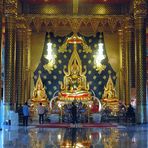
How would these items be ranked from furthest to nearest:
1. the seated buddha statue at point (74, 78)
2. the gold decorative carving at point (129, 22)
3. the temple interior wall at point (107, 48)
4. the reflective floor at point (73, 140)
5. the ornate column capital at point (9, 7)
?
the temple interior wall at point (107, 48) < the seated buddha statue at point (74, 78) < the gold decorative carving at point (129, 22) < the ornate column capital at point (9, 7) < the reflective floor at point (73, 140)

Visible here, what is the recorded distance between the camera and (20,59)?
927 inches

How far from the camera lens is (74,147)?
8930 millimetres

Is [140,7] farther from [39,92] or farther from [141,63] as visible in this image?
[39,92]

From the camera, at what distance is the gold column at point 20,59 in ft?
76.3

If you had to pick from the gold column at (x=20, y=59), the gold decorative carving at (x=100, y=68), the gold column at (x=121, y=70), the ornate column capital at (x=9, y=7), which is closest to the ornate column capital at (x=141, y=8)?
the gold column at (x=121, y=70)

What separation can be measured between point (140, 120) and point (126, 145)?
10235 mm

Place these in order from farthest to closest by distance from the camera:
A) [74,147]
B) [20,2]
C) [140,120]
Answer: [20,2] → [140,120] → [74,147]

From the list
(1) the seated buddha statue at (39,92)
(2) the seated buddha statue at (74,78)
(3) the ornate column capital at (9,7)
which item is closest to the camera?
(3) the ornate column capital at (9,7)

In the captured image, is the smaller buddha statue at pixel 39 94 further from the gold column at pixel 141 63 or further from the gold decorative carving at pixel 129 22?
the gold column at pixel 141 63

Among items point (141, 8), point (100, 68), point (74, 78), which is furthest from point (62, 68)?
point (141, 8)

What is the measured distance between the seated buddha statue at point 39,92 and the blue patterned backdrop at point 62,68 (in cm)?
27

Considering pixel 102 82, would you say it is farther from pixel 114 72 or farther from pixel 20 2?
pixel 20 2

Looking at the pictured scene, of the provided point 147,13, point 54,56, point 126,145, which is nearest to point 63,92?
point 54,56

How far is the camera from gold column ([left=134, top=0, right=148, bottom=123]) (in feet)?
64.1
